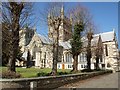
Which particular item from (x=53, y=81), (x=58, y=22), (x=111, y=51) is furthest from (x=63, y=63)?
(x=53, y=81)

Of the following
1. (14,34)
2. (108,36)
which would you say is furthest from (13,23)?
(108,36)

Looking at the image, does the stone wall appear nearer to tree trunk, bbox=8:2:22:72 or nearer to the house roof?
tree trunk, bbox=8:2:22:72

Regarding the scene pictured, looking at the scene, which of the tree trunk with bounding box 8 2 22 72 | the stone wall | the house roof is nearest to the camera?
the stone wall

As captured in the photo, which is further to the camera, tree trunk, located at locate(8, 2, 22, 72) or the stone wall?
tree trunk, located at locate(8, 2, 22, 72)

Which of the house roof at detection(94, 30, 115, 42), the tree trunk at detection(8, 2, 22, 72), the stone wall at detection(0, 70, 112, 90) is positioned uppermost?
the house roof at detection(94, 30, 115, 42)

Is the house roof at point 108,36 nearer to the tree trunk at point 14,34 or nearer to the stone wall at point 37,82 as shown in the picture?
the stone wall at point 37,82

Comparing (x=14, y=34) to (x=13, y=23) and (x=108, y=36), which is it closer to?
(x=13, y=23)

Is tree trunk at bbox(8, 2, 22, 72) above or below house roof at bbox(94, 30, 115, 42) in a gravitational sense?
below

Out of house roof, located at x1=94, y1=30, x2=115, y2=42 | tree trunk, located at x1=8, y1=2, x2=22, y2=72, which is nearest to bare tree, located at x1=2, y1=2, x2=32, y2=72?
tree trunk, located at x1=8, y1=2, x2=22, y2=72

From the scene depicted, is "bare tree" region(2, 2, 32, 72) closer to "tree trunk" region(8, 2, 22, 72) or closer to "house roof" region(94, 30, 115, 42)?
"tree trunk" region(8, 2, 22, 72)

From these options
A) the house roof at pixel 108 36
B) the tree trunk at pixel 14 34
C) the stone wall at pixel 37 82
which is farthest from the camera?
the house roof at pixel 108 36

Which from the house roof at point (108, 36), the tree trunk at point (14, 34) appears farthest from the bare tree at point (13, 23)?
the house roof at point (108, 36)

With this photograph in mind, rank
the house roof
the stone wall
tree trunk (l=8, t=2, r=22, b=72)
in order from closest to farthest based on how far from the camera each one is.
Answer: the stone wall
tree trunk (l=8, t=2, r=22, b=72)
the house roof

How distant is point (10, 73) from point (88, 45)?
25.1 metres
